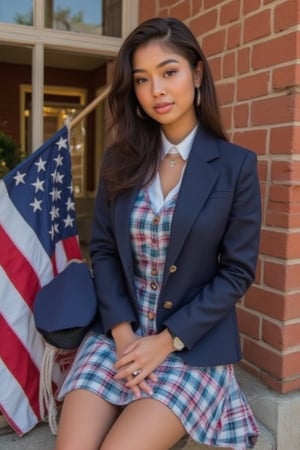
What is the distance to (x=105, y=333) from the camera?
5.77 ft

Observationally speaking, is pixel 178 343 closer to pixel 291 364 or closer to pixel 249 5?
pixel 291 364

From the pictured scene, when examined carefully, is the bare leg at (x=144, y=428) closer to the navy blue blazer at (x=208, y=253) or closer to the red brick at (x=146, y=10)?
the navy blue blazer at (x=208, y=253)

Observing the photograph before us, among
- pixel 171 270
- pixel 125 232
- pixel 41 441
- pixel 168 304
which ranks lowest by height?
pixel 41 441

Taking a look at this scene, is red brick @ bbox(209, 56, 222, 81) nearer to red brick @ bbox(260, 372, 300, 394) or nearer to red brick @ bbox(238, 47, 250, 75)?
red brick @ bbox(238, 47, 250, 75)

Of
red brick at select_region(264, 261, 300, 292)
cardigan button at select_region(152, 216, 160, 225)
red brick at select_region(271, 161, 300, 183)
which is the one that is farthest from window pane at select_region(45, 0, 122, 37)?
red brick at select_region(264, 261, 300, 292)

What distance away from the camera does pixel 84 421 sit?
1506 millimetres

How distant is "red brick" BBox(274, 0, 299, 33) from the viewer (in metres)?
1.79

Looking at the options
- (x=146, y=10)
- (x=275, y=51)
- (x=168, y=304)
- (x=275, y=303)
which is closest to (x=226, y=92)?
(x=275, y=51)

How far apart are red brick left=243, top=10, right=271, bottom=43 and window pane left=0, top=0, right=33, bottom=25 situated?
1041 millimetres

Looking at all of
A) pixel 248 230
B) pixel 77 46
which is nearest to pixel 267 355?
pixel 248 230

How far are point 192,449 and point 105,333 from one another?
1.68 ft

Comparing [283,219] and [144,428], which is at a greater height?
[283,219]

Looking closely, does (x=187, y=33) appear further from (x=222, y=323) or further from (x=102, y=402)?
(x=102, y=402)

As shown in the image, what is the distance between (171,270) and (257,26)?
3.30 feet
